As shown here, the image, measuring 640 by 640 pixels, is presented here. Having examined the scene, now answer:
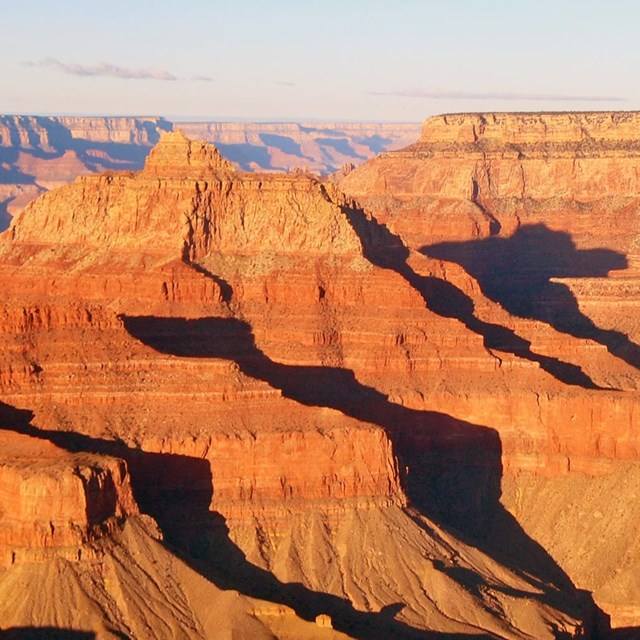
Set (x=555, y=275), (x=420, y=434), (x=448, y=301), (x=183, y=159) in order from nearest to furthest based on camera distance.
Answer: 1. (x=420, y=434)
2. (x=448, y=301)
3. (x=183, y=159)
4. (x=555, y=275)

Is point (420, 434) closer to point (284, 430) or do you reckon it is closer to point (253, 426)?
point (284, 430)

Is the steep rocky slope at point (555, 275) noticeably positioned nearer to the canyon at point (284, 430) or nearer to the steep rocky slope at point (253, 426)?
the canyon at point (284, 430)

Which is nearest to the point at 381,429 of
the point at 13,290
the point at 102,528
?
the point at 102,528

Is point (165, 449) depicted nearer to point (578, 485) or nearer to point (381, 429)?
point (381, 429)

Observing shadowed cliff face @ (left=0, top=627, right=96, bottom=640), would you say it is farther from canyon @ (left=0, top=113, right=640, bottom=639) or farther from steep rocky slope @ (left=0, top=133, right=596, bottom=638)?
steep rocky slope @ (left=0, top=133, right=596, bottom=638)

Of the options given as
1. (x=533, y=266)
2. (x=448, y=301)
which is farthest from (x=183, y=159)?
(x=533, y=266)

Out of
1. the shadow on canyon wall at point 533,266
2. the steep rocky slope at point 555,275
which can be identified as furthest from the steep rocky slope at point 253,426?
the shadow on canyon wall at point 533,266
